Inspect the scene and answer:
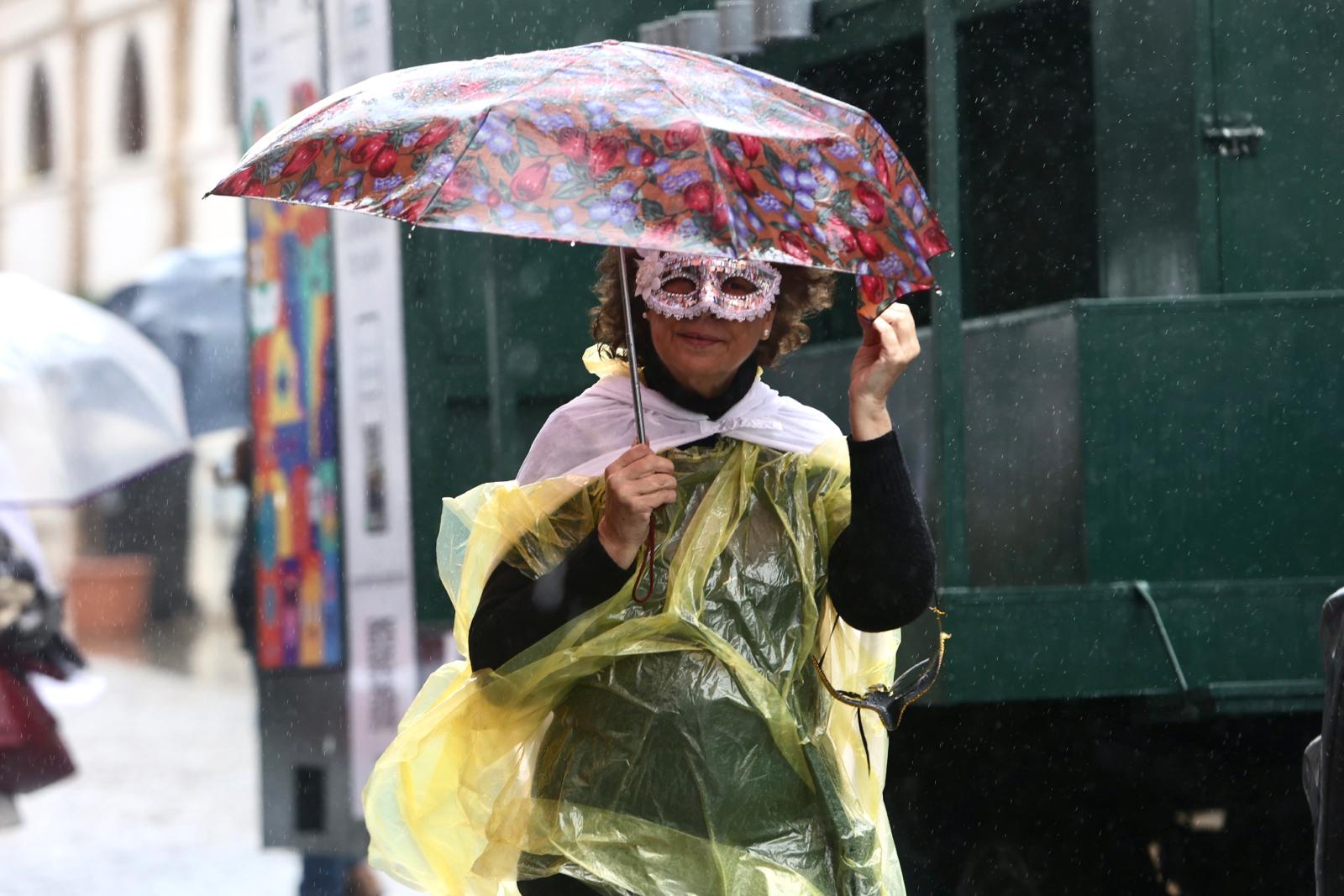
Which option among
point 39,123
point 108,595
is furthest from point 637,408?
point 39,123

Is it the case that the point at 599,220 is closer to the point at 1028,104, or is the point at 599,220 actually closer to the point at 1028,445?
the point at 1028,445

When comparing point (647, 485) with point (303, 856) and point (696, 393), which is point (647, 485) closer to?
point (696, 393)

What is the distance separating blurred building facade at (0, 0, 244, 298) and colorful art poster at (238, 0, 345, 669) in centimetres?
492

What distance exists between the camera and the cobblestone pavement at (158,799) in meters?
11.1

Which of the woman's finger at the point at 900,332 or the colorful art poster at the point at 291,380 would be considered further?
the colorful art poster at the point at 291,380

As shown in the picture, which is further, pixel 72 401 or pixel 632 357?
pixel 72 401

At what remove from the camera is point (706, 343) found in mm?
3104

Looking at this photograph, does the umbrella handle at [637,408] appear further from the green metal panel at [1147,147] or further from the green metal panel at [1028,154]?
the green metal panel at [1028,154]

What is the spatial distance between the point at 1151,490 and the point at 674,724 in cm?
305

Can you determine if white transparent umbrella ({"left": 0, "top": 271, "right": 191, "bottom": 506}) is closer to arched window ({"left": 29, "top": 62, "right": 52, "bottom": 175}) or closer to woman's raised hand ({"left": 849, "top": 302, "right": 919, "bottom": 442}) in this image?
woman's raised hand ({"left": 849, "top": 302, "right": 919, "bottom": 442})

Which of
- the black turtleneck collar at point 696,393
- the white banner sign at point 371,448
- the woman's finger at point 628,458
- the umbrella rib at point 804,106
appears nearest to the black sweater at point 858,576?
the woman's finger at point 628,458

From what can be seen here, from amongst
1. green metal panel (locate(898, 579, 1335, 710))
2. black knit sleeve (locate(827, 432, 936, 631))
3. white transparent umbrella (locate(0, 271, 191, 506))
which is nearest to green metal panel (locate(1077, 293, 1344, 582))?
green metal panel (locate(898, 579, 1335, 710))

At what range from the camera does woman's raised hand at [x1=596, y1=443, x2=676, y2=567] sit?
289 cm

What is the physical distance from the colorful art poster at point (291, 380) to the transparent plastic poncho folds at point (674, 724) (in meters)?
5.09
